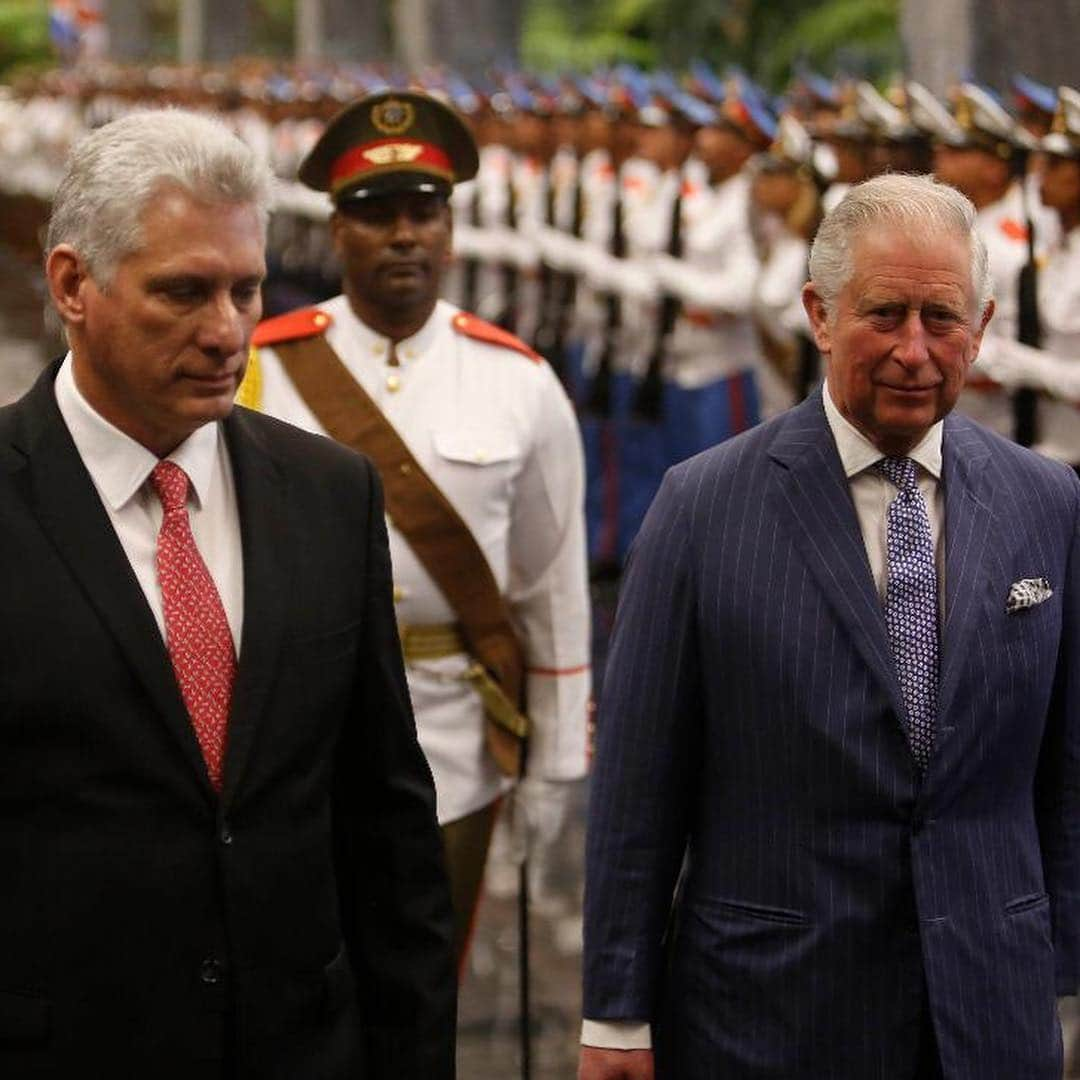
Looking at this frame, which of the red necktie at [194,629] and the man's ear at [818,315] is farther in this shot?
the man's ear at [818,315]

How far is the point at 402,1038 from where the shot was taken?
9.28ft

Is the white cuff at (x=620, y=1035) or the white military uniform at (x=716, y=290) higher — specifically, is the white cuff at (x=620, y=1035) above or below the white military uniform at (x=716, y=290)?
below

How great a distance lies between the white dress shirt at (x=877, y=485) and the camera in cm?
302

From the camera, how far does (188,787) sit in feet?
8.38

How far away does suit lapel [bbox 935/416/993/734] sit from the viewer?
293cm

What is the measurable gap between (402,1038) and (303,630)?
484mm

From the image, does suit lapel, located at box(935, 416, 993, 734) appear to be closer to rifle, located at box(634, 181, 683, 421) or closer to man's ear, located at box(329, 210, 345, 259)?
man's ear, located at box(329, 210, 345, 259)

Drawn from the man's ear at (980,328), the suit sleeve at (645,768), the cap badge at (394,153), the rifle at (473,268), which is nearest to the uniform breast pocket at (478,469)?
the cap badge at (394,153)

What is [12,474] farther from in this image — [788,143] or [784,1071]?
[788,143]

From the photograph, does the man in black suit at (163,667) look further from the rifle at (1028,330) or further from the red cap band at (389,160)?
the rifle at (1028,330)

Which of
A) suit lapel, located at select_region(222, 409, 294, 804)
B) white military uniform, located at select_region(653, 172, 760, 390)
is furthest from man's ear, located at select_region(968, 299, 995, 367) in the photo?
white military uniform, located at select_region(653, 172, 760, 390)

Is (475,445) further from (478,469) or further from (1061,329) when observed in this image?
(1061,329)

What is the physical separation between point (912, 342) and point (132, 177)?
90 cm

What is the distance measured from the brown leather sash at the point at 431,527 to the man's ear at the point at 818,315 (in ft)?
4.24
